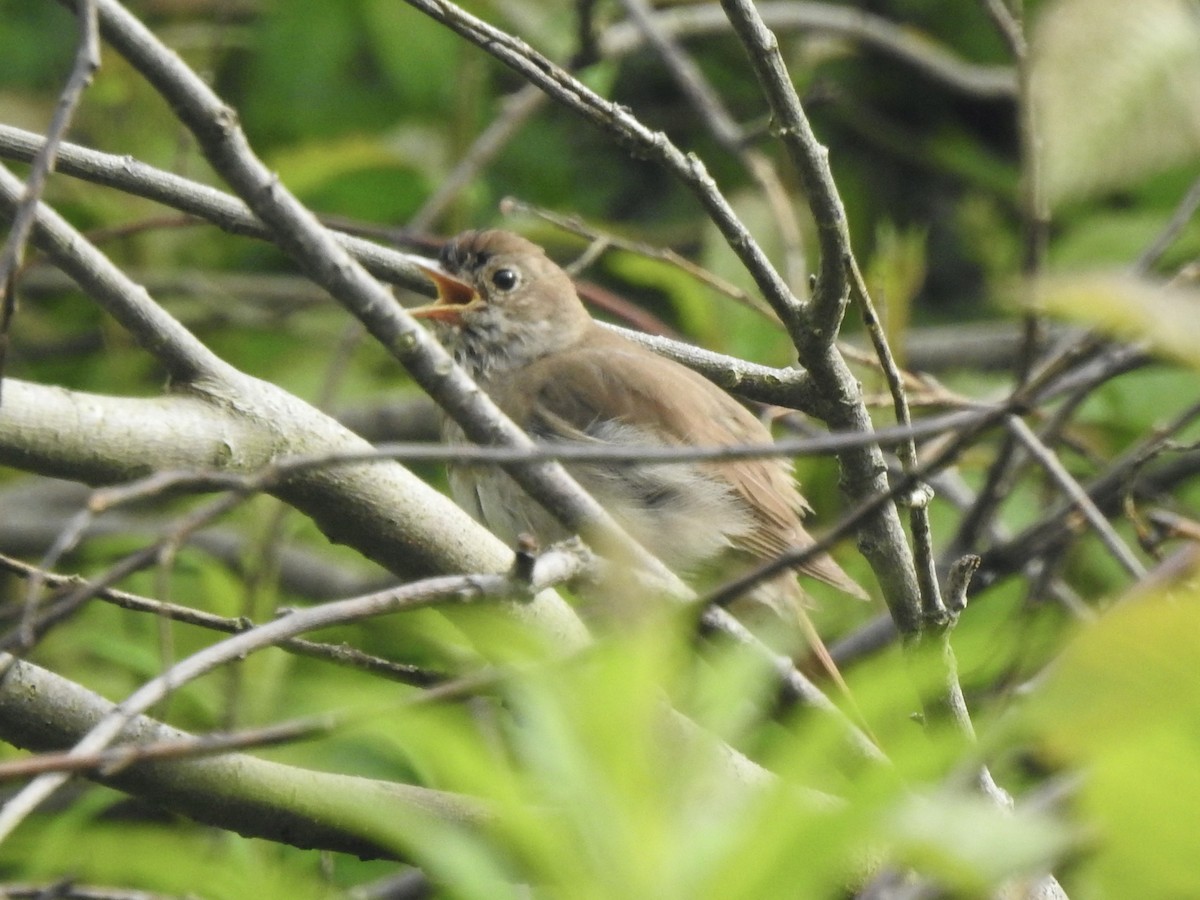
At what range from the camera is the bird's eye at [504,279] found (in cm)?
477

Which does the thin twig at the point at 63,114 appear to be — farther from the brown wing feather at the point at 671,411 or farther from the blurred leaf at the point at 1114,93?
the brown wing feather at the point at 671,411

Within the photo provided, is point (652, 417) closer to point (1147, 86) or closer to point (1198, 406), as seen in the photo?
point (1198, 406)

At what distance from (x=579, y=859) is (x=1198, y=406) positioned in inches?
71.9

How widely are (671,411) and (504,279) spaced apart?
0.87 meters

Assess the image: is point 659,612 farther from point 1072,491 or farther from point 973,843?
point 1072,491

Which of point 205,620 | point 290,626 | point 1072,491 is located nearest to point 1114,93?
point 290,626

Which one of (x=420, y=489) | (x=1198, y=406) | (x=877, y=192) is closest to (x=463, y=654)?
(x=420, y=489)

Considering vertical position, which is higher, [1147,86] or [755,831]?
[1147,86]

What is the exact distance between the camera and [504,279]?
479cm

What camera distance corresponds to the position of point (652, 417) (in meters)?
4.18

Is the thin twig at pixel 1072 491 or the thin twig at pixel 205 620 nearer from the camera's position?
the thin twig at pixel 205 620

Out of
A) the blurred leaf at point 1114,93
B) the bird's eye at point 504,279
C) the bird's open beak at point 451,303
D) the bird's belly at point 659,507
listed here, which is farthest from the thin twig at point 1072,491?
the bird's eye at point 504,279

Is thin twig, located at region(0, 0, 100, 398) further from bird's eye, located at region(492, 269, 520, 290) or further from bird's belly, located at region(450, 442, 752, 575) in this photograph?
bird's eye, located at region(492, 269, 520, 290)

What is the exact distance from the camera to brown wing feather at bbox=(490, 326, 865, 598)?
4141 millimetres
